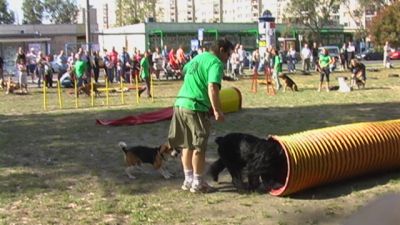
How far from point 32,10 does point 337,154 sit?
118 m

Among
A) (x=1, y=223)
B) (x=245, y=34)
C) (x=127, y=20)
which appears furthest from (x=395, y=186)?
(x=127, y=20)

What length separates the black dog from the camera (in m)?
6.59

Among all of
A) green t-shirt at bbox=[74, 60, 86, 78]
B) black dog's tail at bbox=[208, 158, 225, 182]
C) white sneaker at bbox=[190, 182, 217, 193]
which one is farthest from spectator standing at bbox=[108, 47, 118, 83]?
white sneaker at bbox=[190, 182, 217, 193]

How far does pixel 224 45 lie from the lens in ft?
21.8

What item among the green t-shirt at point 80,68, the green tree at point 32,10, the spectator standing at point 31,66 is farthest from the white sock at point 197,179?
the green tree at point 32,10

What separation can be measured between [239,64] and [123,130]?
67.7 ft

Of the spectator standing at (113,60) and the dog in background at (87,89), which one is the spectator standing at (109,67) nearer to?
the spectator standing at (113,60)

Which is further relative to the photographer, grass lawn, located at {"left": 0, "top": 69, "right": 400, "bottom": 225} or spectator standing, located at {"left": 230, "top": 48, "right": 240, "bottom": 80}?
spectator standing, located at {"left": 230, "top": 48, "right": 240, "bottom": 80}

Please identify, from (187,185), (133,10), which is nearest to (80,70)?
(187,185)

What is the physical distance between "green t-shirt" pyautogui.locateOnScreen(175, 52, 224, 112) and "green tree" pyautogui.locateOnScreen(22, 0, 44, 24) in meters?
116

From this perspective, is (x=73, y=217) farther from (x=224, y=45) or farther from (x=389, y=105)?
(x=389, y=105)

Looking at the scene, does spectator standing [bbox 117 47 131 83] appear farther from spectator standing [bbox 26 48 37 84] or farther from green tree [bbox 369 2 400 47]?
green tree [bbox 369 2 400 47]

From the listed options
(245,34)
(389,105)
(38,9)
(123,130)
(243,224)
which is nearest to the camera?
(243,224)

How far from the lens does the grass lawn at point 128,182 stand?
6.05 meters
